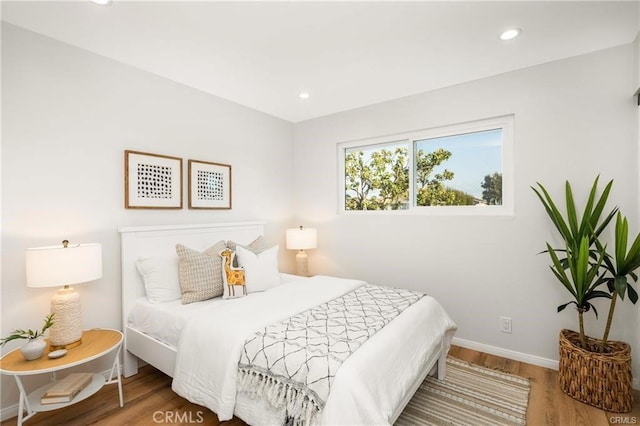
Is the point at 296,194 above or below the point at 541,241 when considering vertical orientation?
above

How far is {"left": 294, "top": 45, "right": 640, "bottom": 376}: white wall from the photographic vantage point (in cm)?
232

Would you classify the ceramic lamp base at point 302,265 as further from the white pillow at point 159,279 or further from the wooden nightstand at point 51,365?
the wooden nightstand at point 51,365

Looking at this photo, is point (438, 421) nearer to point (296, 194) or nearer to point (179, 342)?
point (179, 342)

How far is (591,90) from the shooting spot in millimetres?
2389

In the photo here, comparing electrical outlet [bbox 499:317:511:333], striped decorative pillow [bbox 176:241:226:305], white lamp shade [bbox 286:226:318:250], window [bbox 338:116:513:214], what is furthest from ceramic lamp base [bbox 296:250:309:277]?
electrical outlet [bbox 499:317:511:333]

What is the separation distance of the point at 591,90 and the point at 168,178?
358 centimetres

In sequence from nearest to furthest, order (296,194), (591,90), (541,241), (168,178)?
(591,90)
(541,241)
(168,178)
(296,194)

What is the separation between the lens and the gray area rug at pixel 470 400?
195cm

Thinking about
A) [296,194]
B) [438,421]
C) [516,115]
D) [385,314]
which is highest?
[516,115]

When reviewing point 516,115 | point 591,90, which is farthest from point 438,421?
point 591,90

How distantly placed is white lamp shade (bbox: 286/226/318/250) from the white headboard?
71 centimetres

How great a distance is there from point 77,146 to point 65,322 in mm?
1254

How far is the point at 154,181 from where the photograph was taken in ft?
8.98

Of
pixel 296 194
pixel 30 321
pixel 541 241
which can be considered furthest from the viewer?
pixel 296 194
